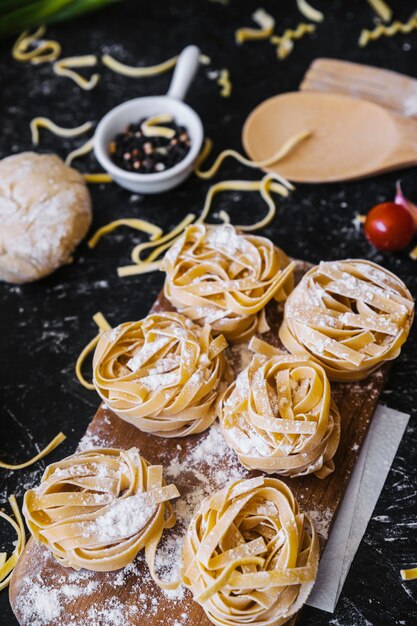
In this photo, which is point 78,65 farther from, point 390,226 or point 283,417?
point 283,417

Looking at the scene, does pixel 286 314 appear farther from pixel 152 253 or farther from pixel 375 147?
pixel 375 147

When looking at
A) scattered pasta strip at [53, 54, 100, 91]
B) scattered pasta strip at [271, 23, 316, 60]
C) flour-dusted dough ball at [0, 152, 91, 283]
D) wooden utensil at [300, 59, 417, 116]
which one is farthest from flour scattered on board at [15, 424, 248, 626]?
scattered pasta strip at [271, 23, 316, 60]

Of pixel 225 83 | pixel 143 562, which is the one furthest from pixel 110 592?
pixel 225 83

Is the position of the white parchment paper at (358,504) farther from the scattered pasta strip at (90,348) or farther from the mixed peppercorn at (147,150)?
the mixed peppercorn at (147,150)

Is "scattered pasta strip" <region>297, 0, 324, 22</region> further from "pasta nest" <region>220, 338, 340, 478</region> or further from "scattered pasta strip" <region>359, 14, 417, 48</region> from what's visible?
"pasta nest" <region>220, 338, 340, 478</region>

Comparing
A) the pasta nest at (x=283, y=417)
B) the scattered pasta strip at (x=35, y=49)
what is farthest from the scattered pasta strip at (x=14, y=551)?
the scattered pasta strip at (x=35, y=49)

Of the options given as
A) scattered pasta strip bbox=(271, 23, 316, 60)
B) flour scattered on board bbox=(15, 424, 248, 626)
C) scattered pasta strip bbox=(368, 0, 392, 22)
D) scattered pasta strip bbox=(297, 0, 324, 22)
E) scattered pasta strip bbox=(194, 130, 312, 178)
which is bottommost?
flour scattered on board bbox=(15, 424, 248, 626)
